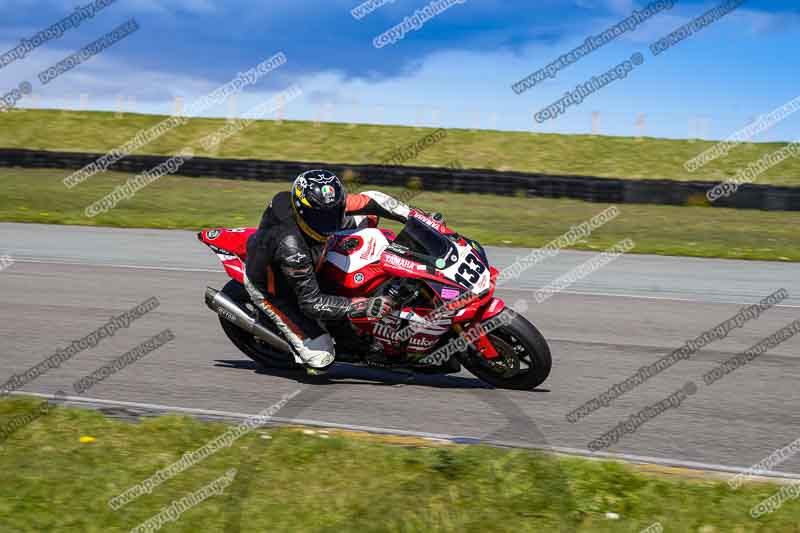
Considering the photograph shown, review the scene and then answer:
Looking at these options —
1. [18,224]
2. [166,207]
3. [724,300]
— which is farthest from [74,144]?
[724,300]

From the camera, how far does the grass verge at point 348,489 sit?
4492 mm

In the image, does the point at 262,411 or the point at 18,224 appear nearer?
the point at 262,411

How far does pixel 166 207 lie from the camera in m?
21.7

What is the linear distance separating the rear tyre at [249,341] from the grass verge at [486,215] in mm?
9541

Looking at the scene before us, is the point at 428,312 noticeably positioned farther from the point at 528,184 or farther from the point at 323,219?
the point at 528,184

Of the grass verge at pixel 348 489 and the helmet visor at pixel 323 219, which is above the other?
the helmet visor at pixel 323 219

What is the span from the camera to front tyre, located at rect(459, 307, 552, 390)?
22.2ft

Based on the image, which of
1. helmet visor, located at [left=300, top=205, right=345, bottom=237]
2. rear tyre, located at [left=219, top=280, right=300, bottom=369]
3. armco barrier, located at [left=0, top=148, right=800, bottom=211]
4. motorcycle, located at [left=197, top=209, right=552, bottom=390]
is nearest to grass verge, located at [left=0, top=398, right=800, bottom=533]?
motorcycle, located at [left=197, top=209, right=552, bottom=390]

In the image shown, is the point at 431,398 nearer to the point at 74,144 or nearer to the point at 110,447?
the point at 110,447

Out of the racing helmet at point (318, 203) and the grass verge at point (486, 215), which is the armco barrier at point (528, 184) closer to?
the grass verge at point (486, 215)

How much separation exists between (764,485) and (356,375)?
338cm

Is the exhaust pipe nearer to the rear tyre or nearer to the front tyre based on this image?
the rear tyre

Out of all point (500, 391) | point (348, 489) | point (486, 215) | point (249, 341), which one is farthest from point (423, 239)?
point (486, 215)

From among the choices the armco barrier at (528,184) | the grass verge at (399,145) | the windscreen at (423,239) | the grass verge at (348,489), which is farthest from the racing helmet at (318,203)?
the grass verge at (399,145)
